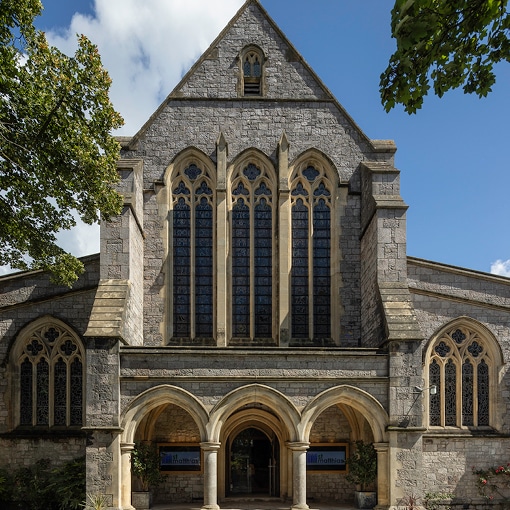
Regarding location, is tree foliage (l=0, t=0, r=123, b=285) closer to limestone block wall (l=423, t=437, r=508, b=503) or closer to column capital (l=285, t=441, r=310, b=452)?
column capital (l=285, t=441, r=310, b=452)

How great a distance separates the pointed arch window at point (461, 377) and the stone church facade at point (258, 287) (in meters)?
0.04

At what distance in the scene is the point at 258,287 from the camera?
57.0ft

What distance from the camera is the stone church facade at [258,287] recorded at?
53.3ft

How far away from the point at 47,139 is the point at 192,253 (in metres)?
6.39

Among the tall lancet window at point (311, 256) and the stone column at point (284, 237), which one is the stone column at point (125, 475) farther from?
the tall lancet window at point (311, 256)

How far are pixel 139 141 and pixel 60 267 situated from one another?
568cm

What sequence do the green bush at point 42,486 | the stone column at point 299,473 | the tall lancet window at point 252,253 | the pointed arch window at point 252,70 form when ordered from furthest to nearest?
1. the pointed arch window at point 252,70
2. the tall lancet window at point 252,253
3. the green bush at point 42,486
4. the stone column at point 299,473

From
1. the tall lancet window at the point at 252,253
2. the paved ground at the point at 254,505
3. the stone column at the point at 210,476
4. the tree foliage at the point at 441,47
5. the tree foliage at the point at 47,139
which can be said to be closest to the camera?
the tree foliage at the point at 441,47

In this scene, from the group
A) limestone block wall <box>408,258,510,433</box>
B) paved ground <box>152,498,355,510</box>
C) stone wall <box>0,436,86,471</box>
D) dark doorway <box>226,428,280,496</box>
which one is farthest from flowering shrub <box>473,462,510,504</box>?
stone wall <box>0,436,86,471</box>

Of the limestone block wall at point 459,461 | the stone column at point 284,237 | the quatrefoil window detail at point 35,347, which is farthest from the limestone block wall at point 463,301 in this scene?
the quatrefoil window detail at point 35,347

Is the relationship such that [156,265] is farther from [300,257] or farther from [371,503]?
[371,503]

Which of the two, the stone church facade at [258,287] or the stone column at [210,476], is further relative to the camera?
the stone church facade at [258,287]

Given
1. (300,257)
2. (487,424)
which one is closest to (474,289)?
(487,424)

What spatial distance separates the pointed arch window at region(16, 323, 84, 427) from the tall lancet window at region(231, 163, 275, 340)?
436 cm
